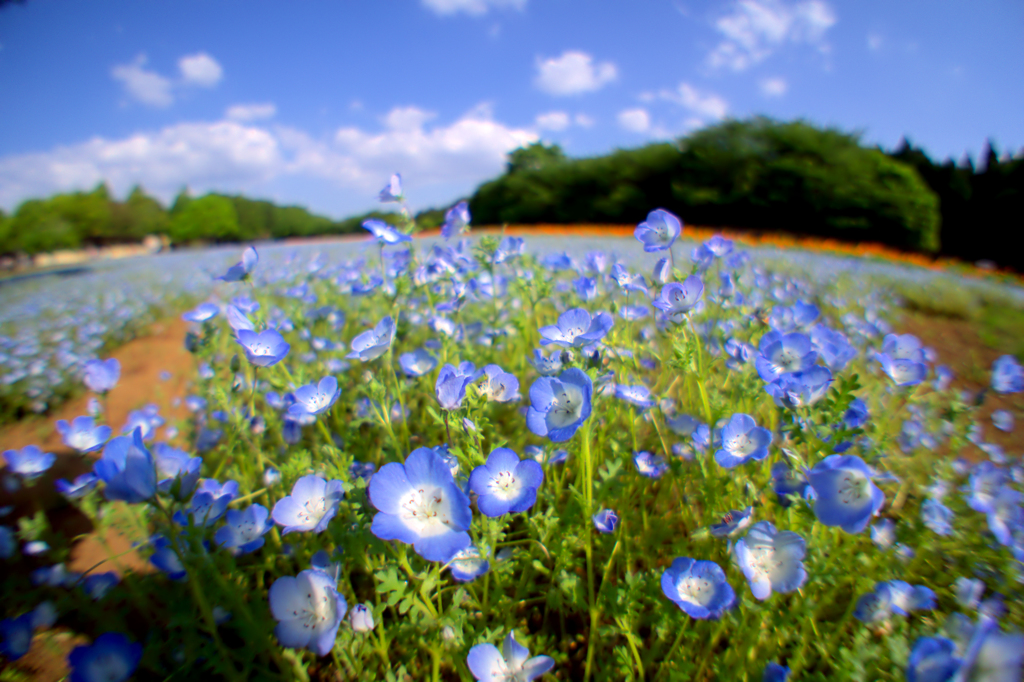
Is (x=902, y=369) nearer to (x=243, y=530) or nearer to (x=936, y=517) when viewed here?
(x=936, y=517)

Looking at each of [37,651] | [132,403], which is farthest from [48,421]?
[37,651]

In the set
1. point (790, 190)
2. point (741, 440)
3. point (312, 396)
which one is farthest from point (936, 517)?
point (790, 190)

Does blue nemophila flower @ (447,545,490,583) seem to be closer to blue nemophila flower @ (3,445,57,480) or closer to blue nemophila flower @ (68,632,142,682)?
blue nemophila flower @ (68,632,142,682)

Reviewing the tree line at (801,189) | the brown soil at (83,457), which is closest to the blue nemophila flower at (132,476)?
the brown soil at (83,457)

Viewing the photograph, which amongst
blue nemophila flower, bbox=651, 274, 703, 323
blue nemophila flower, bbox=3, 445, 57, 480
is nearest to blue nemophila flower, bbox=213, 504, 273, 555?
blue nemophila flower, bbox=3, 445, 57, 480

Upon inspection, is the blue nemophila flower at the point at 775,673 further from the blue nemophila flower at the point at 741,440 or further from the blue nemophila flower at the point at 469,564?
the blue nemophila flower at the point at 469,564

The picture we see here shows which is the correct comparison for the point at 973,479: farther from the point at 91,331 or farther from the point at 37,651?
the point at 91,331
